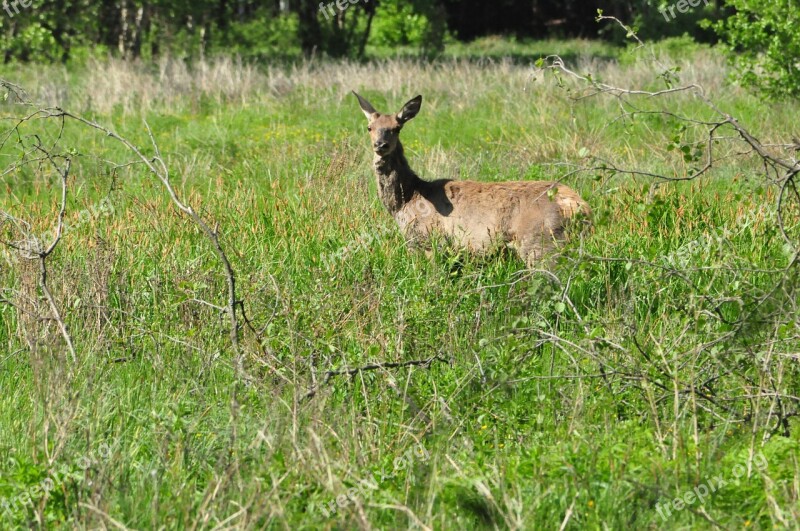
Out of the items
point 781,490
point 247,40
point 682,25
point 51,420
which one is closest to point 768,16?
point 781,490

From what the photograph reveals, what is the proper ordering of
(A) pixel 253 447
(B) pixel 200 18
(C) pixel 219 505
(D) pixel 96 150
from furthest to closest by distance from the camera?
(B) pixel 200 18, (D) pixel 96 150, (A) pixel 253 447, (C) pixel 219 505

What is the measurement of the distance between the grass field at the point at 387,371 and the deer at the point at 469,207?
0.63ft

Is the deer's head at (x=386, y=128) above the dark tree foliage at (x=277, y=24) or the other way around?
above

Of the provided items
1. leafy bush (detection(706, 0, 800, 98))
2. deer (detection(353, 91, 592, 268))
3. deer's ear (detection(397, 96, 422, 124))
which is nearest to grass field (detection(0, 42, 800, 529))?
deer (detection(353, 91, 592, 268))

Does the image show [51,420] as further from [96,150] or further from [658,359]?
[96,150]

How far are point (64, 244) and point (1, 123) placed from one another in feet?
21.8

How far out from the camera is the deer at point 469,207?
6.96 metres

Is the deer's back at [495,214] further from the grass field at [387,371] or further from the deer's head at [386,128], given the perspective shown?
the deer's head at [386,128]

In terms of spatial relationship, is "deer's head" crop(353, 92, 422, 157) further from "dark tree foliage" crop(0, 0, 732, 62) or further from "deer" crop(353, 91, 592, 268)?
"dark tree foliage" crop(0, 0, 732, 62)

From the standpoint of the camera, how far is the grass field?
3797 millimetres

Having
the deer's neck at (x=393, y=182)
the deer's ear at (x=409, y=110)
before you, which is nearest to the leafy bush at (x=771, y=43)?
the deer's ear at (x=409, y=110)

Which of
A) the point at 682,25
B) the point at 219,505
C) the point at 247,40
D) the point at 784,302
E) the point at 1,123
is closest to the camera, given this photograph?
the point at 219,505

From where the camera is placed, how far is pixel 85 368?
201 inches

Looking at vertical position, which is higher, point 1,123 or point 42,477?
point 42,477
